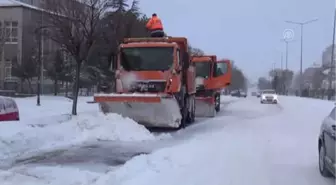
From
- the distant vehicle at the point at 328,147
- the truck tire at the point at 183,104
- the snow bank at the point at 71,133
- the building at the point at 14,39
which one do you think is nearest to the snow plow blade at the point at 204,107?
the truck tire at the point at 183,104

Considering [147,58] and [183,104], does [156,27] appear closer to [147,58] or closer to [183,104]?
[147,58]

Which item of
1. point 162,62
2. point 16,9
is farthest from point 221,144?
point 16,9

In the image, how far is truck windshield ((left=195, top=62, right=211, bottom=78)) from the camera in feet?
90.4

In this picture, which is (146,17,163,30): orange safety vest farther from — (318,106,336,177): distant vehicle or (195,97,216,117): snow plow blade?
(318,106,336,177): distant vehicle

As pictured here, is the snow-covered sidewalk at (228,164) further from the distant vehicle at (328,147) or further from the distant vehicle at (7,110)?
the distant vehicle at (7,110)

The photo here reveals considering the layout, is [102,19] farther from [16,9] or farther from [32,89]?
[16,9]

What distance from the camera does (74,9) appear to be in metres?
22.7

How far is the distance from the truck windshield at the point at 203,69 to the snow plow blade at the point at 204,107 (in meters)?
1.97

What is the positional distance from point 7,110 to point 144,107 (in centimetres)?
485

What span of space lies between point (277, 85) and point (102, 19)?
92155mm

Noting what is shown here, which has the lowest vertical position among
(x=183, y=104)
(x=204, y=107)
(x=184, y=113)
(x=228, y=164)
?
(x=228, y=164)

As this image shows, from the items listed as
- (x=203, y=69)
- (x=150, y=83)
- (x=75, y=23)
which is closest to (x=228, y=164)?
(x=150, y=83)

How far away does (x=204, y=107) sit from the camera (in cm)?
2619

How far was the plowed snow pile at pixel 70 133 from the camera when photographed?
43.5 ft
